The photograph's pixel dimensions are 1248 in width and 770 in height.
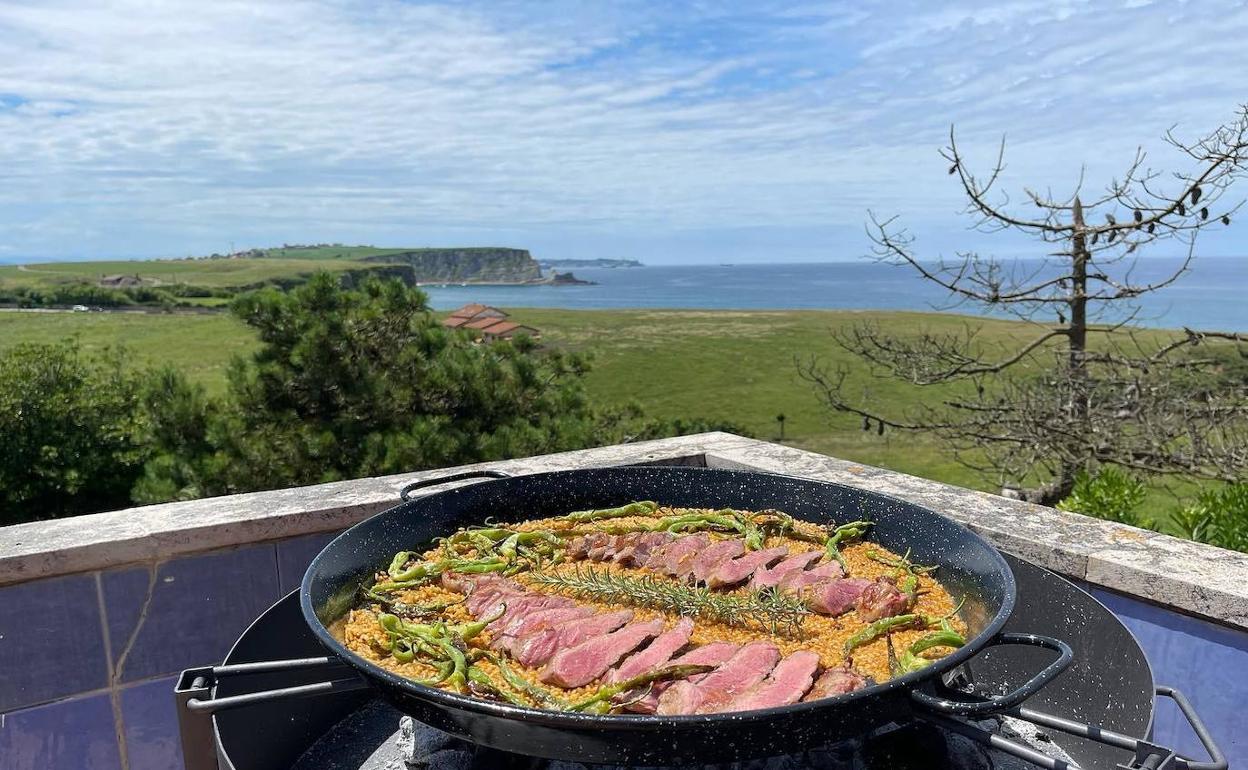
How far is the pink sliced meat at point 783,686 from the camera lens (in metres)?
1.24

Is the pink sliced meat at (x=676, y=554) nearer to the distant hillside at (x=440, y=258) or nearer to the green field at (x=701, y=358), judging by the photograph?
the green field at (x=701, y=358)

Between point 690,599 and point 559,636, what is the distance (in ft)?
0.94

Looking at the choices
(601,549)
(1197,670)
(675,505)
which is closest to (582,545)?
(601,549)

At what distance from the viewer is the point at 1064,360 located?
25.8 feet

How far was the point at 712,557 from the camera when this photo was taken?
1892 millimetres

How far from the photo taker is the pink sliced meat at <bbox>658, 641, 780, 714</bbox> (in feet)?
4.09

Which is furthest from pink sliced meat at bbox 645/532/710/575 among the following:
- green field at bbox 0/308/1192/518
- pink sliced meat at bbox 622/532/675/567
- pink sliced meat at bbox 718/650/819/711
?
green field at bbox 0/308/1192/518

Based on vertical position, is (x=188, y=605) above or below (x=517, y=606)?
below

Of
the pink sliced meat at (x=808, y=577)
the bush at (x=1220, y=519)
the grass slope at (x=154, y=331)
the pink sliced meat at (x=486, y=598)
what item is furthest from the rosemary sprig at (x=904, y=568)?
the grass slope at (x=154, y=331)

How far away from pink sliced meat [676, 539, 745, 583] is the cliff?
10127 cm

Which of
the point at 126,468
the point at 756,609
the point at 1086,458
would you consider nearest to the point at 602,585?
the point at 756,609

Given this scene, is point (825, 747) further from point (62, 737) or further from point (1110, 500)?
point (1110, 500)

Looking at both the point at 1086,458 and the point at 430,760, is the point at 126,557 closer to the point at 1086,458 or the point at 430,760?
the point at 430,760

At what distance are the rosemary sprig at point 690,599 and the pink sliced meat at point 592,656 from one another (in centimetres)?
15
